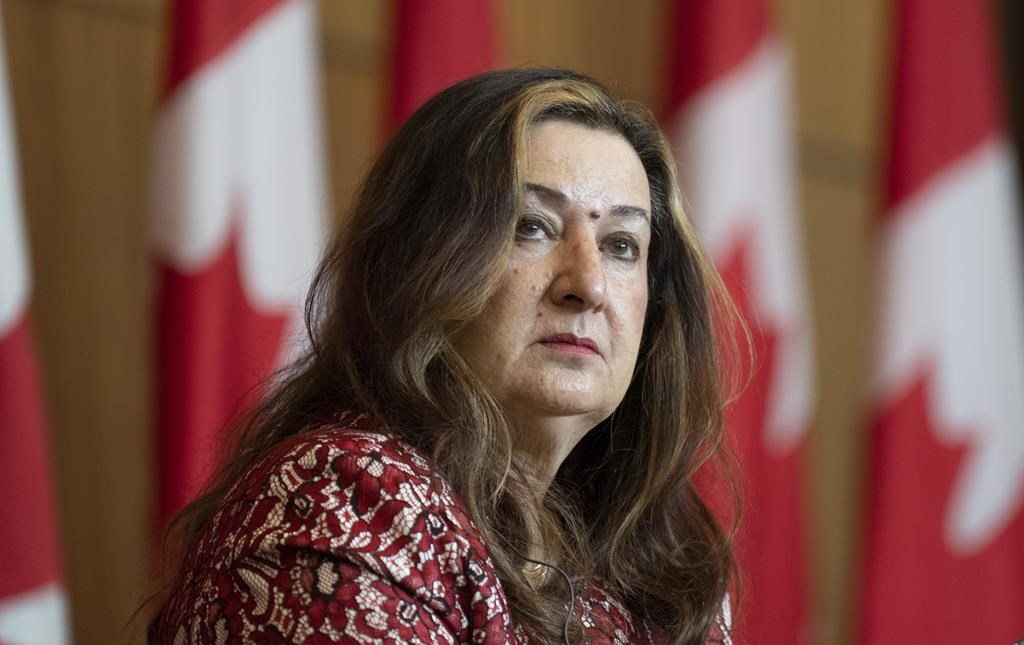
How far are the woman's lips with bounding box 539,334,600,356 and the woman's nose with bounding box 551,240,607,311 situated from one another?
40 mm

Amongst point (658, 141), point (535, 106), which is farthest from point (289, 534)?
point (658, 141)

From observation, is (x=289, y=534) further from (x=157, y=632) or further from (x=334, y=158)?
(x=334, y=158)

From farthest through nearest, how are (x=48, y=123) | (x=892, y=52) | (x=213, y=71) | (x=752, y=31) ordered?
(x=892, y=52) < (x=752, y=31) < (x=48, y=123) < (x=213, y=71)

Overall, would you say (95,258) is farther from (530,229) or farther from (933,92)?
(933,92)

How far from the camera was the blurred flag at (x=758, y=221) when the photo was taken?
3303mm

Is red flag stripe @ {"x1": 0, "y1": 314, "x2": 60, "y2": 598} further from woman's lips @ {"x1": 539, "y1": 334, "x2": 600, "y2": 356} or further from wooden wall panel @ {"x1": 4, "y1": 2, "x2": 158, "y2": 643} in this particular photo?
woman's lips @ {"x1": 539, "y1": 334, "x2": 600, "y2": 356}

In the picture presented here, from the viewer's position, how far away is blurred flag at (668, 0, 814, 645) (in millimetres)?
3303

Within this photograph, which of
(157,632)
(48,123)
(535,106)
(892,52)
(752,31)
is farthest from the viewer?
(892,52)

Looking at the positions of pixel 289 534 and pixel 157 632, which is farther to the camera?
pixel 157 632

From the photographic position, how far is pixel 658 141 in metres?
1.96

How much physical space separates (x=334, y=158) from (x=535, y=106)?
6.42ft

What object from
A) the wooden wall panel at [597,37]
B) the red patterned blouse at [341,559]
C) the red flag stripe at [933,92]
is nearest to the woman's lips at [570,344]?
the red patterned blouse at [341,559]

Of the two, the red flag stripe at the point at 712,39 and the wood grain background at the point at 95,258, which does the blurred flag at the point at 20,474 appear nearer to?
the wood grain background at the point at 95,258

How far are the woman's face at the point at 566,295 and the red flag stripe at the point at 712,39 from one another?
173 centimetres
